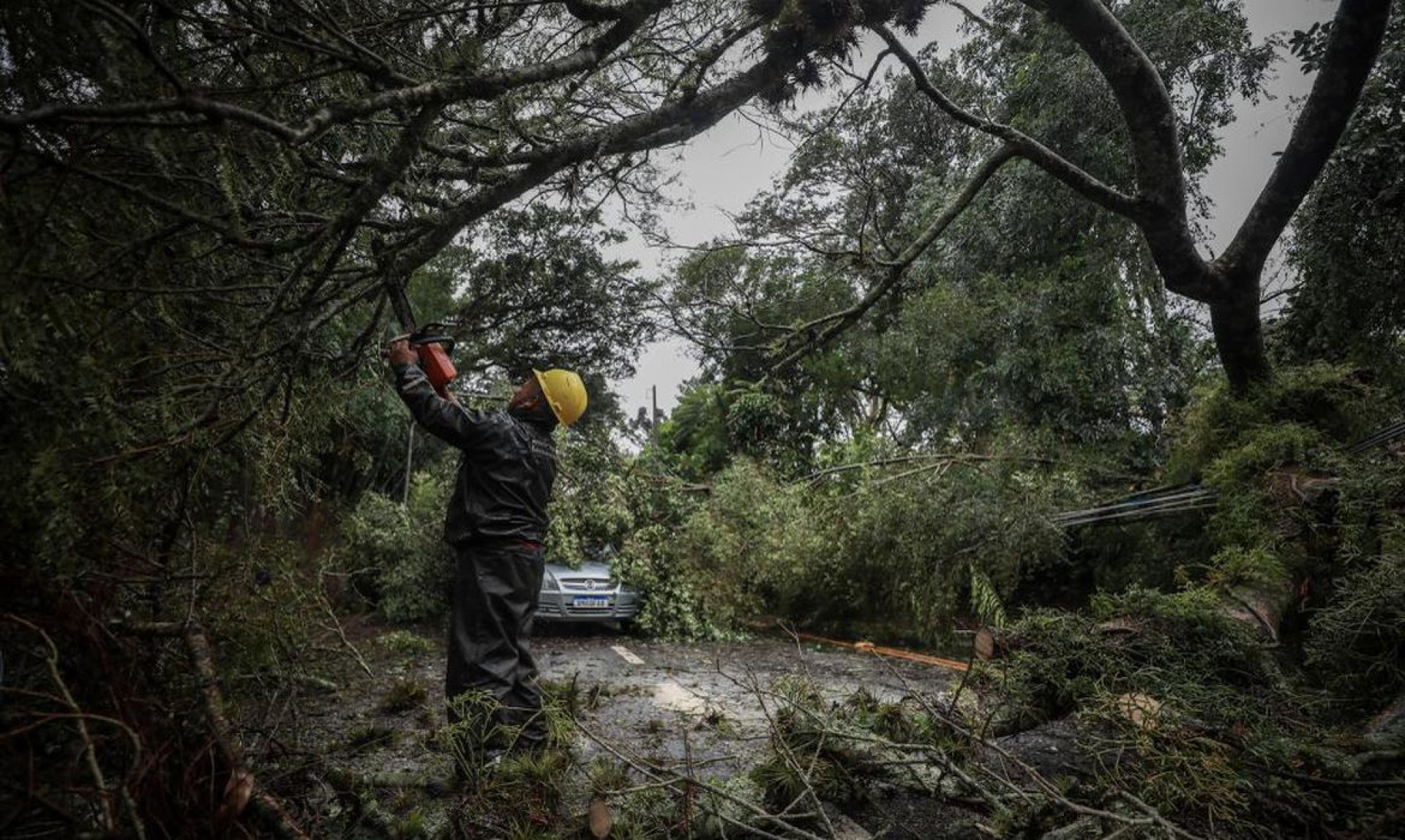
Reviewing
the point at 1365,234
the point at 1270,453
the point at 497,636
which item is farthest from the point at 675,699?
the point at 1365,234

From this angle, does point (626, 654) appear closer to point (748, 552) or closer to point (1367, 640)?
point (748, 552)

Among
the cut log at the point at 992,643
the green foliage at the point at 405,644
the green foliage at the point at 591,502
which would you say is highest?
the green foliage at the point at 591,502

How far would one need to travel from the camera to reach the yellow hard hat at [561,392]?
12.5 feet

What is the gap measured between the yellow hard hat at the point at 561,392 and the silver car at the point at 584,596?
5002 mm

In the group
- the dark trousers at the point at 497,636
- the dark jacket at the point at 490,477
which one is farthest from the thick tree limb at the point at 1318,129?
the dark trousers at the point at 497,636

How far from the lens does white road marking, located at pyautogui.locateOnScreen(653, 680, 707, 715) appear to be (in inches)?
191

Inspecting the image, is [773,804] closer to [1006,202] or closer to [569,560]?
[569,560]

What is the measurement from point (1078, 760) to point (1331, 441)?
3.73 meters

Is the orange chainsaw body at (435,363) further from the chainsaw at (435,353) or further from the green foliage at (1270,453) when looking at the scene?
the green foliage at (1270,453)

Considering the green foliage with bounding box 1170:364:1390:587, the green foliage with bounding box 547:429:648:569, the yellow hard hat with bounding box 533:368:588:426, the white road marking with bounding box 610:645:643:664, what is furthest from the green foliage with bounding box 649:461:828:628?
the yellow hard hat with bounding box 533:368:588:426

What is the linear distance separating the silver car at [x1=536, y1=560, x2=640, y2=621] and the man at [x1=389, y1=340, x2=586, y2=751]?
16.0 ft

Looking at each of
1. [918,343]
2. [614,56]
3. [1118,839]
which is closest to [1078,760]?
[1118,839]

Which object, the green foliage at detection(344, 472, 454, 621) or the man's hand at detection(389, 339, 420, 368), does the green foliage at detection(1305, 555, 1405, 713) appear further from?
the green foliage at detection(344, 472, 454, 621)

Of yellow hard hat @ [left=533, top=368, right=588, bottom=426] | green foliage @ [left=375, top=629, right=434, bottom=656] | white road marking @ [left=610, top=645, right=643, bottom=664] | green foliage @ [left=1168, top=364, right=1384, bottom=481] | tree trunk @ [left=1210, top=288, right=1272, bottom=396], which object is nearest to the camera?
yellow hard hat @ [left=533, top=368, right=588, bottom=426]
